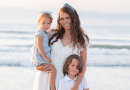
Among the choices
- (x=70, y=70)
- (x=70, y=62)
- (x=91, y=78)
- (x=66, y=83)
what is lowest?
(x=91, y=78)

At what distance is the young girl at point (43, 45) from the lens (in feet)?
9.37

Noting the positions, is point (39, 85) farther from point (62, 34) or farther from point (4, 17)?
point (4, 17)

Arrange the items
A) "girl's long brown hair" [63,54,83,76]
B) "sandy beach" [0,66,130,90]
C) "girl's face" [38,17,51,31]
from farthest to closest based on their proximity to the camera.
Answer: "sandy beach" [0,66,130,90], "girl's face" [38,17,51,31], "girl's long brown hair" [63,54,83,76]

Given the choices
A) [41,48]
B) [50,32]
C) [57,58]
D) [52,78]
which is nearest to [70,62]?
[57,58]

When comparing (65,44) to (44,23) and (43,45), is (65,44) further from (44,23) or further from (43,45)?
(44,23)

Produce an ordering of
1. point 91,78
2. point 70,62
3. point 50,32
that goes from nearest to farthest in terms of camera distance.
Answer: point 70,62, point 50,32, point 91,78

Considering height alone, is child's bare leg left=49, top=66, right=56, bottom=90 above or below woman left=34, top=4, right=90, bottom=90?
below

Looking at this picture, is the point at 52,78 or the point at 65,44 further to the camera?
the point at 65,44

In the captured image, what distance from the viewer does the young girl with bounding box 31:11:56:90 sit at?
286cm

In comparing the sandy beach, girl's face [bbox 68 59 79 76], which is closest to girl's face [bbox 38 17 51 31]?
girl's face [bbox 68 59 79 76]

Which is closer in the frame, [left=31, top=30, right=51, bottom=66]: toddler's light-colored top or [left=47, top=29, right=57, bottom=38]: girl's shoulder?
[left=31, top=30, right=51, bottom=66]: toddler's light-colored top

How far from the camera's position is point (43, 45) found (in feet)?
9.48

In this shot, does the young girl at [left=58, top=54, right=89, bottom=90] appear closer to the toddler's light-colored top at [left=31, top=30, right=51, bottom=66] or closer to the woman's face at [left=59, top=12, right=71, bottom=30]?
the toddler's light-colored top at [left=31, top=30, right=51, bottom=66]

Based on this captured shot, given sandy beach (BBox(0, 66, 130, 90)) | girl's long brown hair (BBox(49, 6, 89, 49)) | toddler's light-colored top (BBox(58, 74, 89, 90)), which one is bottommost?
sandy beach (BBox(0, 66, 130, 90))
